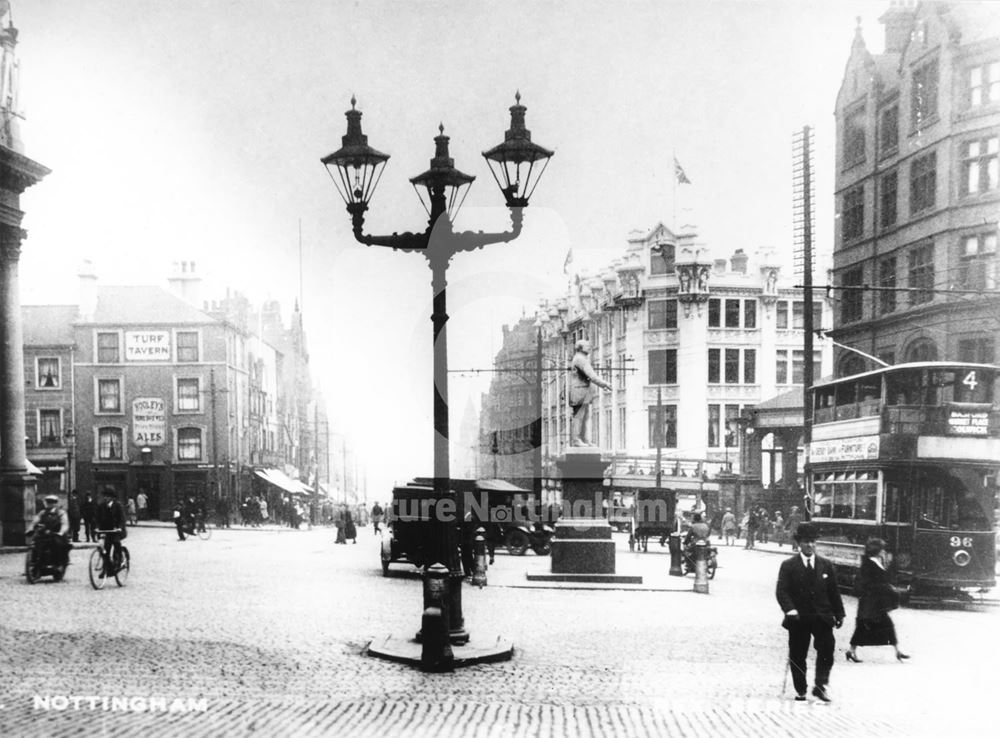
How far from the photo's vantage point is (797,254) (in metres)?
14.9

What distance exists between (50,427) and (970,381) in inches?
480

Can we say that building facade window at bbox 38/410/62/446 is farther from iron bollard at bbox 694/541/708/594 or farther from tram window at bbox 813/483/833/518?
tram window at bbox 813/483/833/518

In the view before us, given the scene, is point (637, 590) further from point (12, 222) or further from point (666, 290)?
point (666, 290)

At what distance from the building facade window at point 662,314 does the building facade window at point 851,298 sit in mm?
13447

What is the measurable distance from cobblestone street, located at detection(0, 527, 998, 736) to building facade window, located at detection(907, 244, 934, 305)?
15.5 ft

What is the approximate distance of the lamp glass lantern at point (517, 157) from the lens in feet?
28.3

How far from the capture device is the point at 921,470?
13.5 m

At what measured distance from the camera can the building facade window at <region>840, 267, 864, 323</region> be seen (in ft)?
46.6

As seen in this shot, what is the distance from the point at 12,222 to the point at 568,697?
28.6 feet

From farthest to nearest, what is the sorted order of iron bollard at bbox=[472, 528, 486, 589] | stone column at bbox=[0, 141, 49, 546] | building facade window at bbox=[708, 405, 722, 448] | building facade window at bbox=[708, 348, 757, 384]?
building facade window at bbox=[708, 405, 722, 448] → building facade window at bbox=[708, 348, 757, 384] → iron bollard at bbox=[472, 528, 486, 589] → stone column at bbox=[0, 141, 49, 546]

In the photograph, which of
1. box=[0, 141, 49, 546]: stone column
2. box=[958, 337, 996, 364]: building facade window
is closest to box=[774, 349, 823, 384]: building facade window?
box=[958, 337, 996, 364]: building facade window

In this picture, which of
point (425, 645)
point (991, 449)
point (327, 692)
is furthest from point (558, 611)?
point (991, 449)

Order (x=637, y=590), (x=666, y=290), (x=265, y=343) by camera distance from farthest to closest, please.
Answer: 1. (x=666, y=290)
2. (x=637, y=590)
3. (x=265, y=343)

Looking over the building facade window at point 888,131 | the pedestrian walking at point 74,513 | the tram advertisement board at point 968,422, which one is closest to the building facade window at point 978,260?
the building facade window at point 888,131
